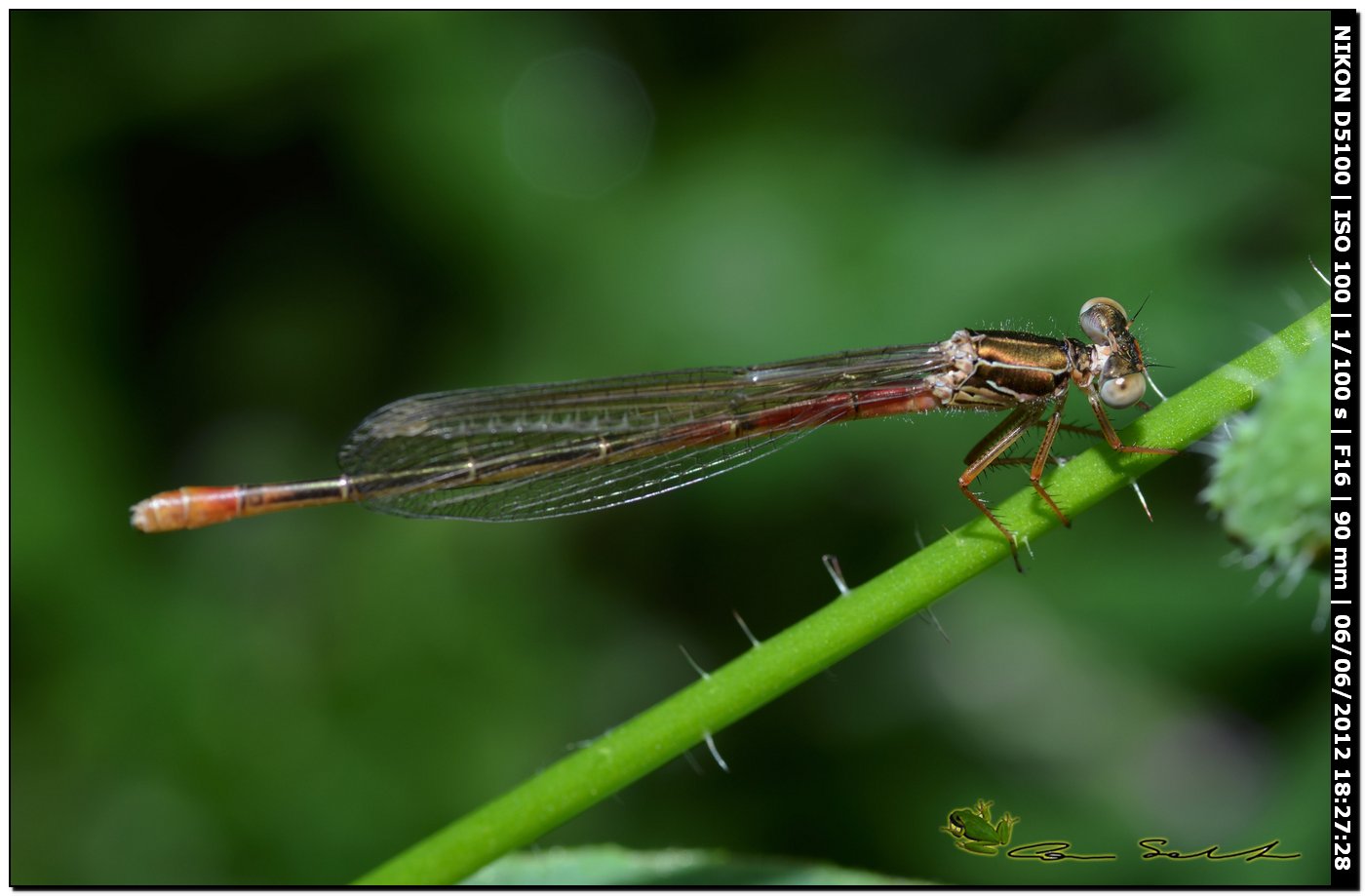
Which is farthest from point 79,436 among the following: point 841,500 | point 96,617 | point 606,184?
point 841,500

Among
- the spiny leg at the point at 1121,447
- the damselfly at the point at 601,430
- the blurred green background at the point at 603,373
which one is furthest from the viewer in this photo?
the blurred green background at the point at 603,373

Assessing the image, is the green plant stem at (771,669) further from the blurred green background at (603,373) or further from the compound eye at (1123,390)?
the blurred green background at (603,373)

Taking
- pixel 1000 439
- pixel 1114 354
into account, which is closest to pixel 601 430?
pixel 1000 439

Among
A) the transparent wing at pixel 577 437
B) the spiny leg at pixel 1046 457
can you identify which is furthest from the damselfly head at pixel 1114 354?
the transparent wing at pixel 577 437

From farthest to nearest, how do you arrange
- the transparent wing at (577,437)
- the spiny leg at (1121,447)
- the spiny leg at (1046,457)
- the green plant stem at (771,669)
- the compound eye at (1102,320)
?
the transparent wing at (577,437) < the compound eye at (1102,320) < the spiny leg at (1046,457) < the spiny leg at (1121,447) < the green plant stem at (771,669)

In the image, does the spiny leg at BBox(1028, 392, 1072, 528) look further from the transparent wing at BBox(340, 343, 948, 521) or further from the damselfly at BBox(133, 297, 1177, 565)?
the transparent wing at BBox(340, 343, 948, 521)

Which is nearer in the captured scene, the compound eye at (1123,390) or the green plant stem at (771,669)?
the green plant stem at (771,669)

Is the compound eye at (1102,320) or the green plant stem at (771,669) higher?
the compound eye at (1102,320)
